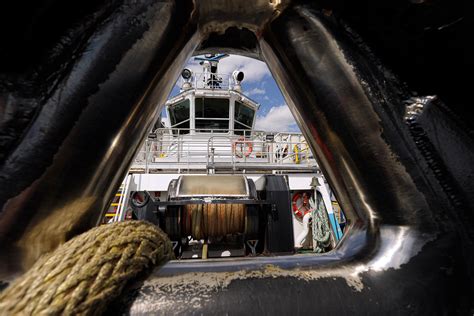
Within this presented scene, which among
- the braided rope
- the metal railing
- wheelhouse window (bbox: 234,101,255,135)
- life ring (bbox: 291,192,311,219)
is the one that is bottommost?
the braided rope

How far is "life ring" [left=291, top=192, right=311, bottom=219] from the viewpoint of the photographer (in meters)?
5.22

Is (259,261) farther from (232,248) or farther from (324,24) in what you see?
(232,248)

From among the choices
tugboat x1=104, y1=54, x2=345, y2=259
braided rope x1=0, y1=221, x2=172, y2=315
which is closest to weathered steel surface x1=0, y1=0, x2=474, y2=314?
braided rope x1=0, y1=221, x2=172, y2=315

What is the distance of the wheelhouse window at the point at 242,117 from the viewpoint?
8.73m

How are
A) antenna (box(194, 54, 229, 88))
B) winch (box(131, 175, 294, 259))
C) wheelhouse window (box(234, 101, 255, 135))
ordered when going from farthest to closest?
1. antenna (box(194, 54, 229, 88))
2. wheelhouse window (box(234, 101, 255, 135))
3. winch (box(131, 175, 294, 259))

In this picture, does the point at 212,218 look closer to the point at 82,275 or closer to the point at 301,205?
the point at 301,205

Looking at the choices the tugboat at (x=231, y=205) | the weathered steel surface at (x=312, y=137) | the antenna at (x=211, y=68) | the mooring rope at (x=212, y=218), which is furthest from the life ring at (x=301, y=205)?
the antenna at (x=211, y=68)

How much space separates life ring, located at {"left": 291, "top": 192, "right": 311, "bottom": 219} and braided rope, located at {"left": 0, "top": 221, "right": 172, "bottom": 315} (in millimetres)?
4943

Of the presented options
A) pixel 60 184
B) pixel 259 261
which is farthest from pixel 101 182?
pixel 259 261

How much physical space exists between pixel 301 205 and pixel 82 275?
16.9ft

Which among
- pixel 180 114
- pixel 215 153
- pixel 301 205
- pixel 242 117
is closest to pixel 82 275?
pixel 301 205

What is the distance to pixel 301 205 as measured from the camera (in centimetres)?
529

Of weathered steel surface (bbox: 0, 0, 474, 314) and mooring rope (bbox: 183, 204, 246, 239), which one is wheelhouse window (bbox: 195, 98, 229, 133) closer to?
mooring rope (bbox: 183, 204, 246, 239)

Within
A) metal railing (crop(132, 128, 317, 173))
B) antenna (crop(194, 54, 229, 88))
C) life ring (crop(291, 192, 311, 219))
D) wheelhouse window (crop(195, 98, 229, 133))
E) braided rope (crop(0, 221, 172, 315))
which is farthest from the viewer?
antenna (crop(194, 54, 229, 88))
